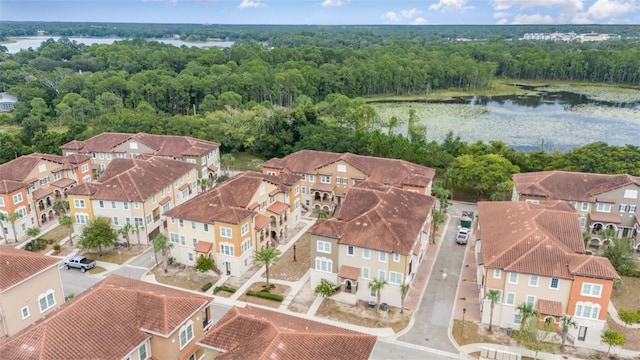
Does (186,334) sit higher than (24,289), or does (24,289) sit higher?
(24,289)

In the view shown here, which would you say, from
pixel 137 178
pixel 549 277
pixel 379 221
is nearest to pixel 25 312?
pixel 137 178

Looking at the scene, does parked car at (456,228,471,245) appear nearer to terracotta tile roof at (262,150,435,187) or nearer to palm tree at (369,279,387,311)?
terracotta tile roof at (262,150,435,187)

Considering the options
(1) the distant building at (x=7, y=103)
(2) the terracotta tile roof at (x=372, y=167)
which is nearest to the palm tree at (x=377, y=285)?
(2) the terracotta tile roof at (x=372, y=167)

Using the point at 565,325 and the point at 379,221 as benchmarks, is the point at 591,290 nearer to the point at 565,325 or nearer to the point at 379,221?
the point at 565,325

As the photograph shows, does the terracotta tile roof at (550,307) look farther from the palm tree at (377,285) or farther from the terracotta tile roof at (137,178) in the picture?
the terracotta tile roof at (137,178)

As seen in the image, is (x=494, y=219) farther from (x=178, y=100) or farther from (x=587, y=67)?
(x=587, y=67)

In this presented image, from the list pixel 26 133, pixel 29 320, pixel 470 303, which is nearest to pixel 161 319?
pixel 29 320

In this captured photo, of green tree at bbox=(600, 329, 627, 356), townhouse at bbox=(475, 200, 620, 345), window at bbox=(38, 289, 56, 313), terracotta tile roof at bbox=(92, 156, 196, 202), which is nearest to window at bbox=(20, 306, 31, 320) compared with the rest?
window at bbox=(38, 289, 56, 313)
